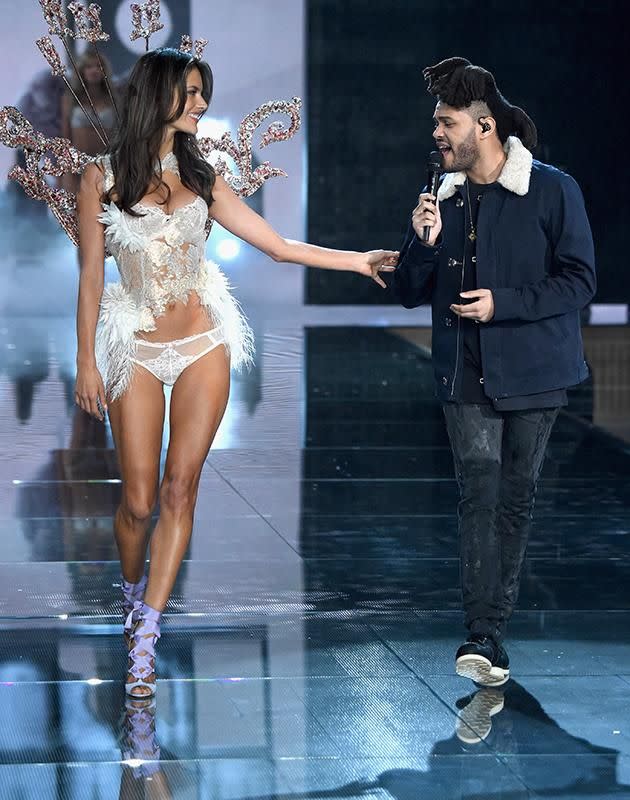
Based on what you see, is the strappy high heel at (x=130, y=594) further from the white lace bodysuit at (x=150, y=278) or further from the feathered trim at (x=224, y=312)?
the feathered trim at (x=224, y=312)

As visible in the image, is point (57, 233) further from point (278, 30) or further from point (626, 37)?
point (626, 37)

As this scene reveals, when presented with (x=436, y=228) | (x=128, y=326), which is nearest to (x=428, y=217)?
(x=436, y=228)

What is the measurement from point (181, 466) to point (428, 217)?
36.2 inches

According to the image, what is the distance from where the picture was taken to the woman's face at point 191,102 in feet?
13.4

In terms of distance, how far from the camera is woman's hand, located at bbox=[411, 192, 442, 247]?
4.05m

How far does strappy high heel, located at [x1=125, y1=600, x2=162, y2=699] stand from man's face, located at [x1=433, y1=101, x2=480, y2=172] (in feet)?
4.71

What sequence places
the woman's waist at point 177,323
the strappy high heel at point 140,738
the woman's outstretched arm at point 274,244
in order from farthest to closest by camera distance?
1. the woman's outstretched arm at point 274,244
2. the woman's waist at point 177,323
3. the strappy high heel at point 140,738

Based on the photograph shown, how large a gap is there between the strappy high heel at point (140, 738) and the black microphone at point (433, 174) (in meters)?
1.40

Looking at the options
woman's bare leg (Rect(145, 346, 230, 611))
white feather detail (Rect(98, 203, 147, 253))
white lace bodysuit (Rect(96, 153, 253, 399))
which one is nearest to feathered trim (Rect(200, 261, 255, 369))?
white lace bodysuit (Rect(96, 153, 253, 399))

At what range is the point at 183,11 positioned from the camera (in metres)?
18.2

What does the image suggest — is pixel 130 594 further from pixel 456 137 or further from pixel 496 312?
pixel 456 137

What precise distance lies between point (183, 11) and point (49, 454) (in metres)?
11.2

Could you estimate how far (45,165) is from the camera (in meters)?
5.37

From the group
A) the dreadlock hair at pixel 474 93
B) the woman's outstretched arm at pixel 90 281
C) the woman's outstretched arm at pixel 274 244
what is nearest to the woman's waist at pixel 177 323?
the woman's outstretched arm at pixel 90 281
